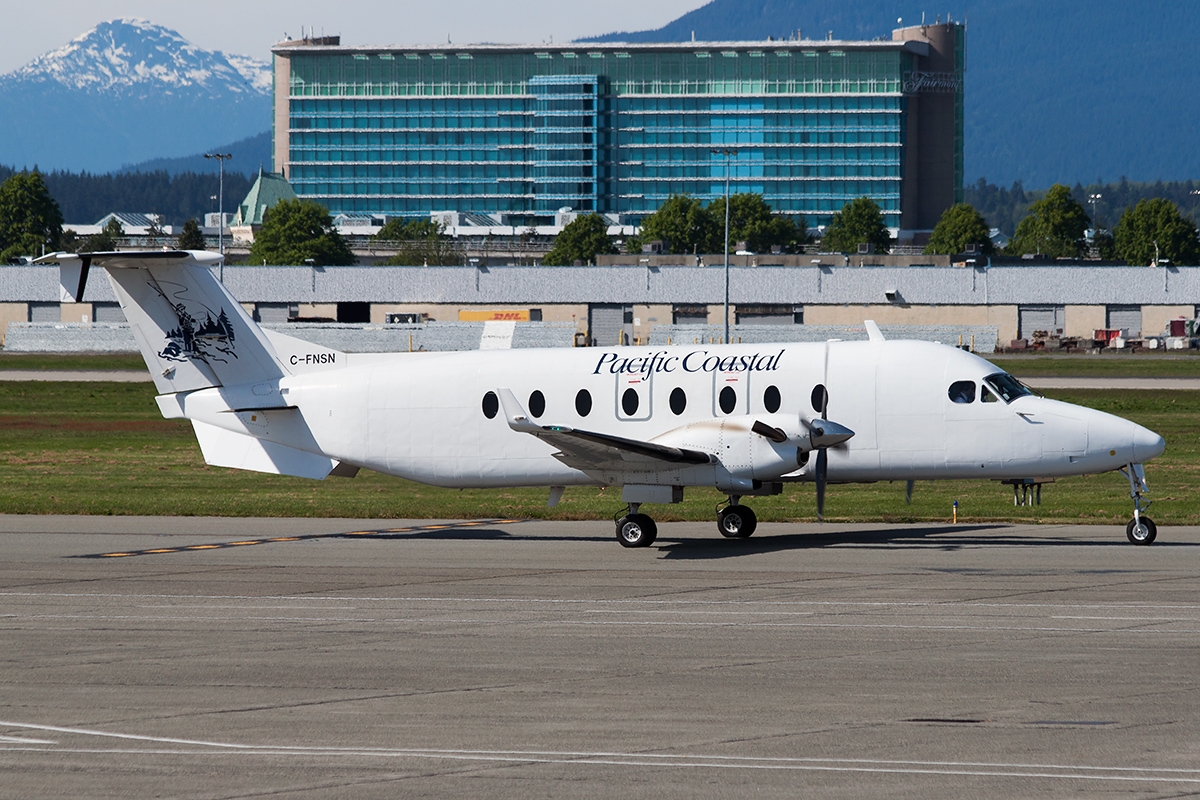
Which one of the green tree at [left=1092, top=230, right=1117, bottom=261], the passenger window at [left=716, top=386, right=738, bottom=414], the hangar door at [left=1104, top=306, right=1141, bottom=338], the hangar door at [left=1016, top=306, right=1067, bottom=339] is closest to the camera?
the passenger window at [left=716, top=386, right=738, bottom=414]

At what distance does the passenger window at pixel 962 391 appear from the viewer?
77.6 feet

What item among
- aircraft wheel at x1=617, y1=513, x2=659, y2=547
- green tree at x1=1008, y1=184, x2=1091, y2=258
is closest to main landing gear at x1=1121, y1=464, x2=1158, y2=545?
aircraft wheel at x1=617, y1=513, x2=659, y2=547

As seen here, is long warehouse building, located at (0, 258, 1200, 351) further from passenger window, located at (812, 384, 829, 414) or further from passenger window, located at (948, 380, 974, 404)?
passenger window, located at (948, 380, 974, 404)

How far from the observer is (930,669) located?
14.0 meters

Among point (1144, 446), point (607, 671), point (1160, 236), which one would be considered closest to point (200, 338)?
point (607, 671)

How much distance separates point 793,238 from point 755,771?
172331mm

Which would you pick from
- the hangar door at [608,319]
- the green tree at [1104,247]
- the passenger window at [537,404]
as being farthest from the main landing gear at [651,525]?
the green tree at [1104,247]

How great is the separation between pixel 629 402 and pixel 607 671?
11.0 metres

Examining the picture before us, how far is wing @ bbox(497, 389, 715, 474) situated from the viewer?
22359 millimetres

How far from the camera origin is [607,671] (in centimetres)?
1410

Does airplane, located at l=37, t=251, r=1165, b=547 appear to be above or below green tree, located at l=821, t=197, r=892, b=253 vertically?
below

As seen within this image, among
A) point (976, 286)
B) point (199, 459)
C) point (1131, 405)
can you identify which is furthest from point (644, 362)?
point (976, 286)

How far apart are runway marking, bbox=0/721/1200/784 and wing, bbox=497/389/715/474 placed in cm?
1116

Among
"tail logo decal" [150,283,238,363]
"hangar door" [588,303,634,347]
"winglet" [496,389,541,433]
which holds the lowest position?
"winglet" [496,389,541,433]
